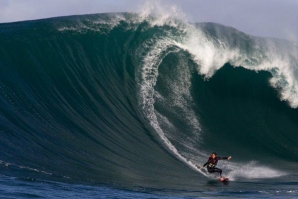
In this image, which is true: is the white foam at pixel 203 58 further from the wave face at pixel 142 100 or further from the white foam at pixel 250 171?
the white foam at pixel 250 171

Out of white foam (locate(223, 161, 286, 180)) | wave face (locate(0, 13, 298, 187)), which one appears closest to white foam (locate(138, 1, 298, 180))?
wave face (locate(0, 13, 298, 187))

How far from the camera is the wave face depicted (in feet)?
48.2

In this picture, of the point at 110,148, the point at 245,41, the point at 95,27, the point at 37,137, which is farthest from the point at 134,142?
the point at 245,41

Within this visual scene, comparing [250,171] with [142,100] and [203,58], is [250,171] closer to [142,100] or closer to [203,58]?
[142,100]

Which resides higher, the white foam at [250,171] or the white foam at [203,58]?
the white foam at [203,58]

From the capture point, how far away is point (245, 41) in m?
24.5

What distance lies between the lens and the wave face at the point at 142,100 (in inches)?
578

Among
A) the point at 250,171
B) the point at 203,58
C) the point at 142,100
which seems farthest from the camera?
the point at 203,58

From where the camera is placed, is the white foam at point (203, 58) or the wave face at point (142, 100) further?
the white foam at point (203, 58)

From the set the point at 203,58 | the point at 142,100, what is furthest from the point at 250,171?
the point at 203,58

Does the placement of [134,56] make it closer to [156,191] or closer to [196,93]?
[196,93]

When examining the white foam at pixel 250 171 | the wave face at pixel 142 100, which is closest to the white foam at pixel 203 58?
the wave face at pixel 142 100

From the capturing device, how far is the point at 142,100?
61.7 ft

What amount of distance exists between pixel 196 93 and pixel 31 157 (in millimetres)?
8078
